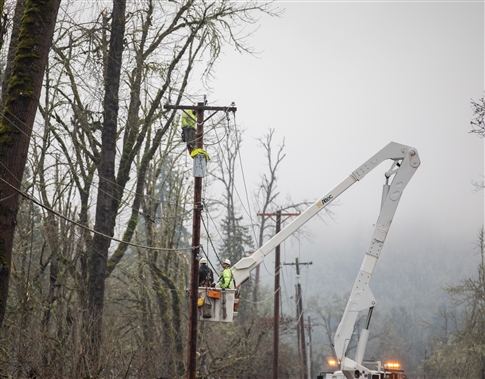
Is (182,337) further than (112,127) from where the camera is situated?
Yes

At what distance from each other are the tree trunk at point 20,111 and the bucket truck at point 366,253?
18.1ft

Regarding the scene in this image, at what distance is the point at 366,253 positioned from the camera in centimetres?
1739

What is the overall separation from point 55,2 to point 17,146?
2.69m

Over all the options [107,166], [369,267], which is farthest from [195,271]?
[107,166]

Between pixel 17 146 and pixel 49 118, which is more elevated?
pixel 49 118

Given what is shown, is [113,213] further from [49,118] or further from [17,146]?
[17,146]

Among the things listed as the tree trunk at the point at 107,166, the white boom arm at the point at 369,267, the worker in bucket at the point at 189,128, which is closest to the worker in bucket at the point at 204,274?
the worker in bucket at the point at 189,128

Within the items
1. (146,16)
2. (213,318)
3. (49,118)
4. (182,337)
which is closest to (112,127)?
(49,118)

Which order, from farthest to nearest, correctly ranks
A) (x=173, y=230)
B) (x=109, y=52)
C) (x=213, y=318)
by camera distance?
(x=173, y=230), (x=109, y=52), (x=213, y=318)

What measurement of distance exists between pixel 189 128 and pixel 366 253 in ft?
17.6

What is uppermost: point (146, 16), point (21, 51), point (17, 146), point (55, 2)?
point (146, 16)

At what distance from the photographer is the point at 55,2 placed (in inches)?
490

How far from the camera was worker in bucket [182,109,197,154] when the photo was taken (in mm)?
17598

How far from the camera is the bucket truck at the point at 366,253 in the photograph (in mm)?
16781
